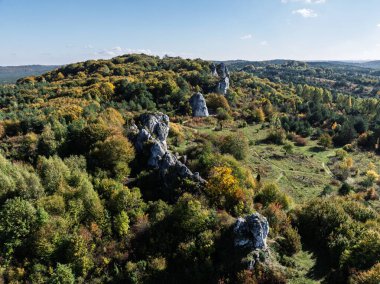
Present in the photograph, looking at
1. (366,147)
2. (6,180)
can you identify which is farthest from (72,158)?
(366,147)

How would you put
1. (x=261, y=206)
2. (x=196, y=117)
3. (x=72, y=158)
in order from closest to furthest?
(x=261, y=206) → (x=72, y=158) → (x=196, y=117)

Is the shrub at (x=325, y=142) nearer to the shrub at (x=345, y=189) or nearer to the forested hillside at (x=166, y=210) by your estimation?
the forested hillside at (x=166, y=210)

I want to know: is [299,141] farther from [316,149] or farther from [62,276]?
[62,276]

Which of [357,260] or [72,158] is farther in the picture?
[72,158]

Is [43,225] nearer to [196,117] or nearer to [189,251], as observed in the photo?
[189,251]

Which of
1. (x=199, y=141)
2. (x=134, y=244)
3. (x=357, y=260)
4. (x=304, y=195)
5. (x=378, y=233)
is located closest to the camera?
(x=357, y=260)

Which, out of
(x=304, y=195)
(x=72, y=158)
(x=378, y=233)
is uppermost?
(x=72, y=158)

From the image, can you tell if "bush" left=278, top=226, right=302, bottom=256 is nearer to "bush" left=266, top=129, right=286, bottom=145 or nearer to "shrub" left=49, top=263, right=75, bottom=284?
"shrub" left=49, top=263, right=75, bottom=284
